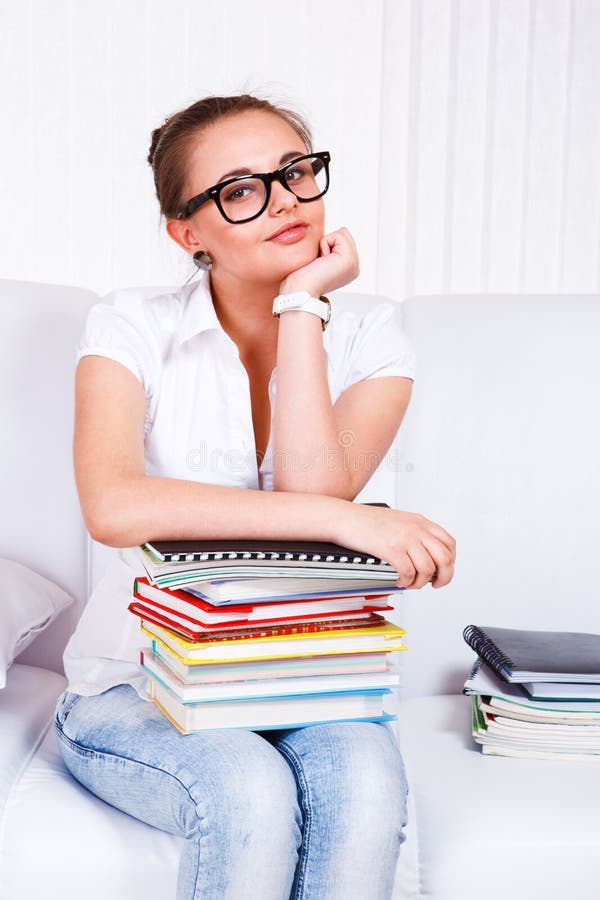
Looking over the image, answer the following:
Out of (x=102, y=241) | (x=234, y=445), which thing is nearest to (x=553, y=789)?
(x=234, y=445)

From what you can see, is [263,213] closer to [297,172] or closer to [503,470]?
[297,172]

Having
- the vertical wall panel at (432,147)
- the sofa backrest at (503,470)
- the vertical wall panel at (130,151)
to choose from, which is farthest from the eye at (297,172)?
the vertical wall panel at (432,147)

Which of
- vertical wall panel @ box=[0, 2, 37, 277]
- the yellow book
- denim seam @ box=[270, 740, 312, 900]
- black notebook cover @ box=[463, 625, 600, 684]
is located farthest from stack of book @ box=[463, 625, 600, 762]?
vertical wall panel @ box=[0, 2, 37, 277]

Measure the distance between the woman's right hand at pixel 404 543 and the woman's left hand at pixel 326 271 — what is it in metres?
0.45

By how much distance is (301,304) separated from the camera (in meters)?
1.46

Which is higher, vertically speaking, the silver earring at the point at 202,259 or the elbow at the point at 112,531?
the silver earring at the point at 202,259

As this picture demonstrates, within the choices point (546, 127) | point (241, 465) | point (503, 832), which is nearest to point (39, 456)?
point (241, 465)

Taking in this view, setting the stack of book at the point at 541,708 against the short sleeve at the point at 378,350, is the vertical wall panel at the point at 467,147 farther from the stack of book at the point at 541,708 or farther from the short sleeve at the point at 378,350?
the stack of book at the point at 541,708

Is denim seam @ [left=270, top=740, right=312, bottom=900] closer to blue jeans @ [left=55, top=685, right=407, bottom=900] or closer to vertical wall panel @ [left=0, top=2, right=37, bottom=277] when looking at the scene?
blue jeans @ [left=55, top=685, right=407, bottom=900]

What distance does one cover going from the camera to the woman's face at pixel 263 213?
1.47 m

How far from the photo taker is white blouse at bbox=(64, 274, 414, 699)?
56.7 inches

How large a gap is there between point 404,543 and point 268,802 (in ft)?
→ 1.14

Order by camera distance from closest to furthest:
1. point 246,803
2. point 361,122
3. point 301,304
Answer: point 246,803 < point 301,304 < point 361,122

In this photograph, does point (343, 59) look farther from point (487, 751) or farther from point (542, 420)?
point (487, 751)
